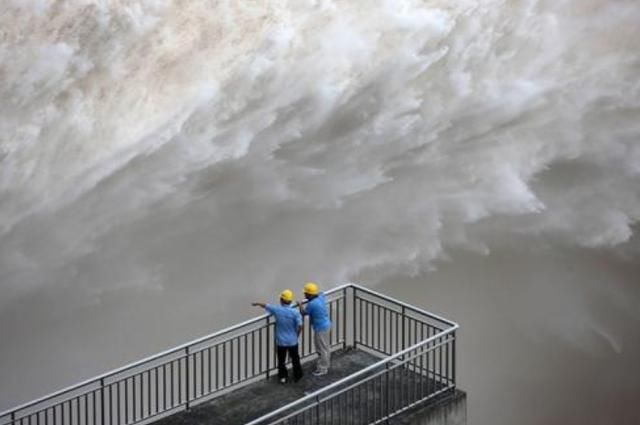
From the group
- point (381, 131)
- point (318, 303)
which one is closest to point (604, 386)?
point (381, 131)

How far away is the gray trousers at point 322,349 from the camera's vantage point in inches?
607

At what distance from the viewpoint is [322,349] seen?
51.1ft

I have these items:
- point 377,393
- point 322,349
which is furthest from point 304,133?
point 377,393

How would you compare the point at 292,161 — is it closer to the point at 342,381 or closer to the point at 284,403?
the point at 284,403

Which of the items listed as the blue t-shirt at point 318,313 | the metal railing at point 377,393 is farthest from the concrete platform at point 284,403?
the blue t-shirt at point 318,313

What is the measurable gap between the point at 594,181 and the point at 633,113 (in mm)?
1769

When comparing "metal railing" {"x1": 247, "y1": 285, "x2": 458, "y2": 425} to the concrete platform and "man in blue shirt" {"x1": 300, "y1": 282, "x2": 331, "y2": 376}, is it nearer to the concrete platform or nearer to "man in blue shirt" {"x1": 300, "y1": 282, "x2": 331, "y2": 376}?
the concrete platform

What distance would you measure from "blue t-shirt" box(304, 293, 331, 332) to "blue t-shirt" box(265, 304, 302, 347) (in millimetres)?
211

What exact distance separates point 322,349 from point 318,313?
1.87 ft

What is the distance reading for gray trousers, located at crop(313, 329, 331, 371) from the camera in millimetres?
15422

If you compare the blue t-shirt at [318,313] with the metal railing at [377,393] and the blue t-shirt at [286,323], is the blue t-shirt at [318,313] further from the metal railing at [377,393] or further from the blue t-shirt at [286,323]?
the metal railing at [377,393]

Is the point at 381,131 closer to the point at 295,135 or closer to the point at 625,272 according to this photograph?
the point at 295,135

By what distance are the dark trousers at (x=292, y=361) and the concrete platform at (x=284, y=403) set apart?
118 millimetres

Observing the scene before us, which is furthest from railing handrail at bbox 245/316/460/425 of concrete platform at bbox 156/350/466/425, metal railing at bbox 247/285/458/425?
concrete platform at bbox 156/350/466/425
